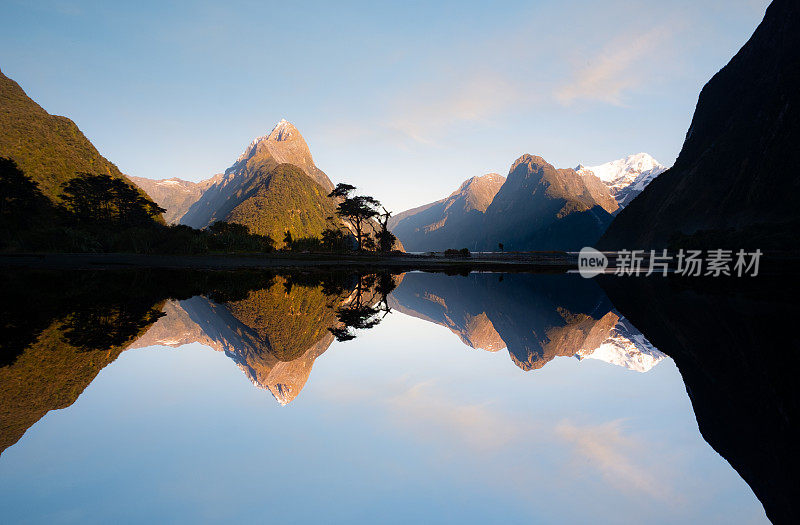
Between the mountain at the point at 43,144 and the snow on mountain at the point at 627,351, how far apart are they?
128m

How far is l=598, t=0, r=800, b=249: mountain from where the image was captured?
349 feet

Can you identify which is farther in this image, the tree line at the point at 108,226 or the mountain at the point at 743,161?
the mountain at the point at 743,161

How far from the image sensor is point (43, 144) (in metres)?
113

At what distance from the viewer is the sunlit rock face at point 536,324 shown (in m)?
9.02

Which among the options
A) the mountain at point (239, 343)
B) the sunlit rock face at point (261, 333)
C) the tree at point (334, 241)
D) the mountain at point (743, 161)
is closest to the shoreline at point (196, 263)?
the tree at point (334, 241)

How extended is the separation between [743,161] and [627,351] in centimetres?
15927

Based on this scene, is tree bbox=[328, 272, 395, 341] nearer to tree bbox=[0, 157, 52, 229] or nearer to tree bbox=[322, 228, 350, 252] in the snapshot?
tree bbox=[322, 228, 350, 252]

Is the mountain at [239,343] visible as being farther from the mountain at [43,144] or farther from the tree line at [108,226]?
the mountain at [43,144]

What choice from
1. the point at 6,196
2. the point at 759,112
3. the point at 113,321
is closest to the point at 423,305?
the point at 113,321

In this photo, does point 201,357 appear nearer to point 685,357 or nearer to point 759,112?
point 685,357

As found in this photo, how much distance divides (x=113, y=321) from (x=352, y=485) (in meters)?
9.47

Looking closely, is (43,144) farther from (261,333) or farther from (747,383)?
(747,383)

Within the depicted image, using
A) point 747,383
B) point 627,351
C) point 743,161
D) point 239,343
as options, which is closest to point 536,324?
point 627,351

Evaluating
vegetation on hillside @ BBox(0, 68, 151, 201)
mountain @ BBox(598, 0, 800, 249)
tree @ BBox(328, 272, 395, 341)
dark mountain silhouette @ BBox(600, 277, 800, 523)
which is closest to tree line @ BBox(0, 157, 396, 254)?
vegetation on hillside @ BBox(0, 68, 151, 201)
